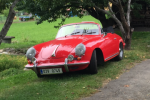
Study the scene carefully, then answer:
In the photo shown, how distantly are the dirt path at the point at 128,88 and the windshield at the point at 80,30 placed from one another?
170 centimetres

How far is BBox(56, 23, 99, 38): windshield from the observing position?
625cm

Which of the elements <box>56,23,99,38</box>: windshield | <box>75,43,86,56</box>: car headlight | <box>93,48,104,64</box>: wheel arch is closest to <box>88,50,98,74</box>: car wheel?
<box>75,43,86,56</box>: car headlight

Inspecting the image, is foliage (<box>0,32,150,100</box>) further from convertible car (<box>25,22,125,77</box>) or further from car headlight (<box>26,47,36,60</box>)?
car headlight (<box>26,47,36,60</box>)

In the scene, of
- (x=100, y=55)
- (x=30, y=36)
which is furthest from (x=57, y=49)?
(x=30, y=36)

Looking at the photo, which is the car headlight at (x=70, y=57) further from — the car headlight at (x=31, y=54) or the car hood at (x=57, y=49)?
the car headlight at (x=31, y=54)

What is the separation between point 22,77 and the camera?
5.71m

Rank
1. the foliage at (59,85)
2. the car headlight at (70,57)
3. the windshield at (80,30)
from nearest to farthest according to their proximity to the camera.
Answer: the foliage at (59,85)
the car headlight at (70,57)
the windshield at (80,30)

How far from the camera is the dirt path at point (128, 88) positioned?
3.73m

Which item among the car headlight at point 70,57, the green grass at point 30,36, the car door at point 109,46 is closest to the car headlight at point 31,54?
the car headlight at point 70,57

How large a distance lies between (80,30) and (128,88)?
2.76 meters

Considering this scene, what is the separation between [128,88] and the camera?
13.7 feet

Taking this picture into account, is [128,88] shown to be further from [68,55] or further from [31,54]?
[31,54]

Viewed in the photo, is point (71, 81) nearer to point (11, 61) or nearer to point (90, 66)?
point (90, 66)

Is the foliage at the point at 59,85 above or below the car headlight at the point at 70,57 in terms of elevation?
below
